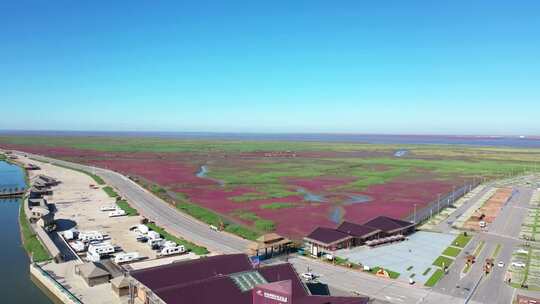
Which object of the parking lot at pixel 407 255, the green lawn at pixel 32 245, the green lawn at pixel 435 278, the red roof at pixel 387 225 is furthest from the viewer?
the red roof at pixel 387 225

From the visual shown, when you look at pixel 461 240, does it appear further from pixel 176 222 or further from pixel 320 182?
pixel 320 182

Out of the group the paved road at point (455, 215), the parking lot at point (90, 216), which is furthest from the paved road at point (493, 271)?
the parking lot at point (90, 216)

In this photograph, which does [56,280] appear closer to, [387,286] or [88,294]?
[88,294]

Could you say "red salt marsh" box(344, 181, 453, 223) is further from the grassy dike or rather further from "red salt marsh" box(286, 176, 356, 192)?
the grassy dike

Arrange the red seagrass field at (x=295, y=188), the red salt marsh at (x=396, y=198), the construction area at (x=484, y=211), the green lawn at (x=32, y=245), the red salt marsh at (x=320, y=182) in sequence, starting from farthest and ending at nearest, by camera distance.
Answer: the red salt marsh at (x=320, y=182) → the red salt marsh at (x=396, y=198) → the red seagrass field at (x=295, y=188) → the construction area at (x=484, y=211) → the green lawn at (x=32, y=245)

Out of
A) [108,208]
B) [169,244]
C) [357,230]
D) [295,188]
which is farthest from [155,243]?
[295,188]

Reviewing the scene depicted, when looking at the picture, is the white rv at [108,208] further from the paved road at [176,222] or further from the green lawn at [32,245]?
the green lawn at [32,245]

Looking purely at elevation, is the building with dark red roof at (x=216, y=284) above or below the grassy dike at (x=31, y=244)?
above
